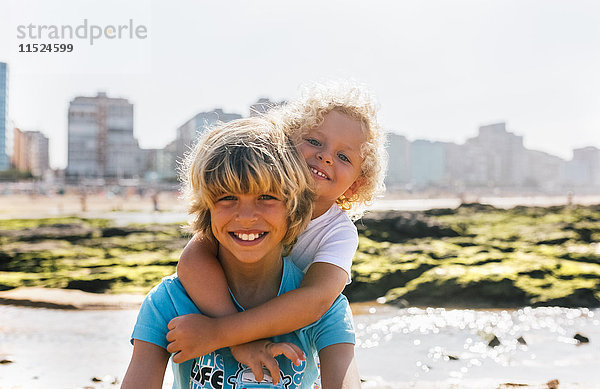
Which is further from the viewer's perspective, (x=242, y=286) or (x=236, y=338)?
(x=242, y=286)

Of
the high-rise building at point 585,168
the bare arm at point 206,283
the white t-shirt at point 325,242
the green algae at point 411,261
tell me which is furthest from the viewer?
the high-rise building at point 585,168

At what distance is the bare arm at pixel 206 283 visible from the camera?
54.8 inches

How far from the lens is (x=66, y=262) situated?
12156 mm

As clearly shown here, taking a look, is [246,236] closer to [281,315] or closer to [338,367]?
[281,315]

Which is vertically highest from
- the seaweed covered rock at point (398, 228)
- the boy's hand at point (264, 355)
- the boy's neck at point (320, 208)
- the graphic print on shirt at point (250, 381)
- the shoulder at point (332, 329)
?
the boy's neck at point (320, 208)

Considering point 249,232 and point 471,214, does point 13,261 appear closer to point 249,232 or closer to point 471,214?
point 249,232

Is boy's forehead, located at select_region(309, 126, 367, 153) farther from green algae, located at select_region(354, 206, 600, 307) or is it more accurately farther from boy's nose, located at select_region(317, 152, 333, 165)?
green algae, located at select_region(354, 206, 600, 307)

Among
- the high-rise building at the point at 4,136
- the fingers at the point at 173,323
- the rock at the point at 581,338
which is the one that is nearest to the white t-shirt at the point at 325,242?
the fingers at the point at 173,323

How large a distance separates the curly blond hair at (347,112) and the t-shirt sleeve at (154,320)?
0.69m

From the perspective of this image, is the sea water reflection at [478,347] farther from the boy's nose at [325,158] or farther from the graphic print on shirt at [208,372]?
the graphic print on shirt at [208,372]

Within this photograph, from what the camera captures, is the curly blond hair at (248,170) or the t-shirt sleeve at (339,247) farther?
the t-shirt sleeve at (339,247)

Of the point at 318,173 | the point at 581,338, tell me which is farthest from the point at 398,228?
the point at 318,173

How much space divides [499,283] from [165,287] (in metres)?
7.89

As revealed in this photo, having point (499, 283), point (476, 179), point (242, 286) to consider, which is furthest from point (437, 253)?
point (476, 179)
